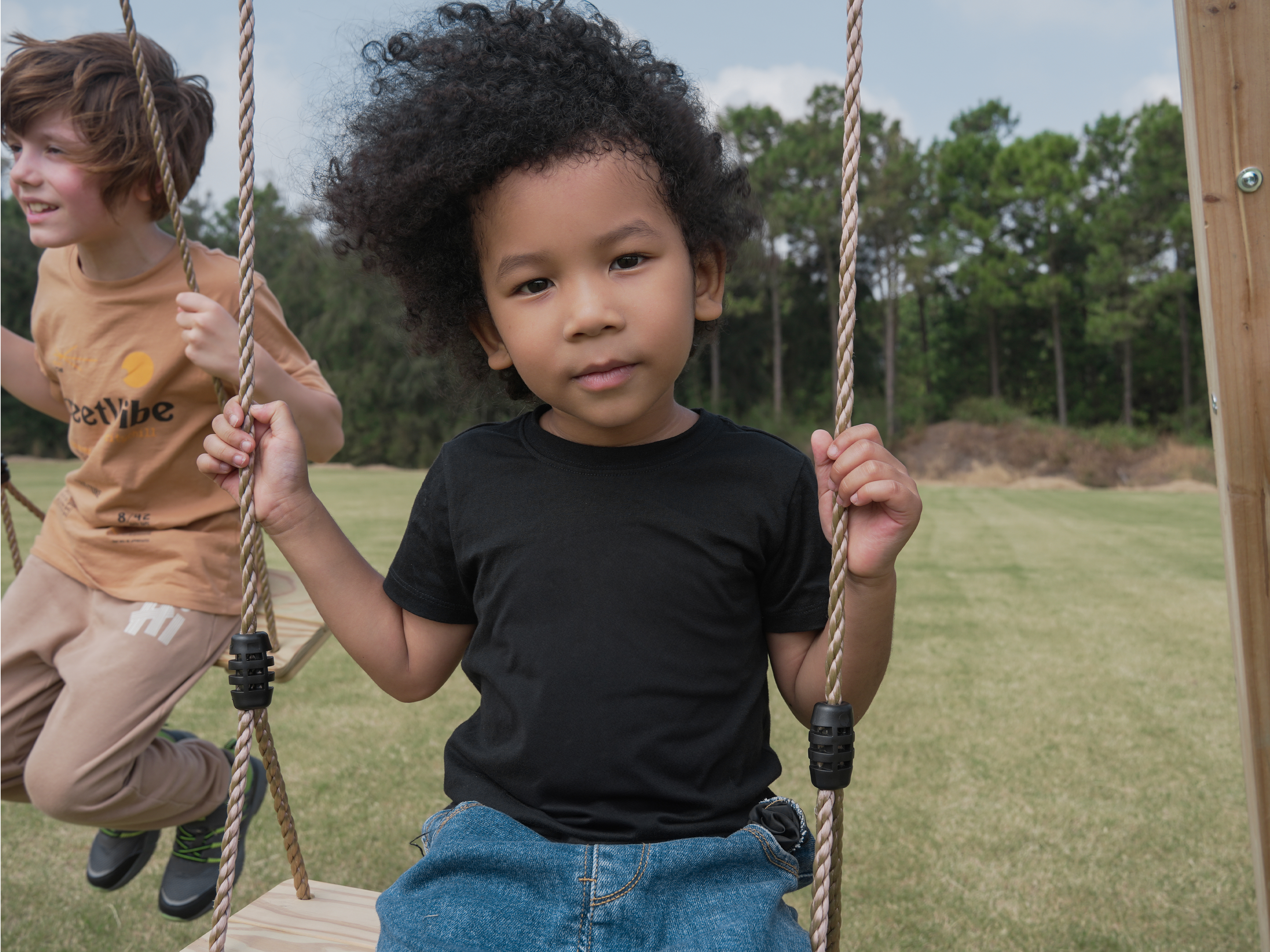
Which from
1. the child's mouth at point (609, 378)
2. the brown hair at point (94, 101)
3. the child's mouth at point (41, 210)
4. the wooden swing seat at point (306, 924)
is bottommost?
the wooden swing seat at point (306, 924)

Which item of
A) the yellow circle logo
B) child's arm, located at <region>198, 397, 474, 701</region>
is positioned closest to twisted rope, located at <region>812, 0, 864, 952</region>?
child's arm, located at <region>198, 397, 474, 701</region>

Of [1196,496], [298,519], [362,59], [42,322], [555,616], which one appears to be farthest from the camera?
[1196,496]

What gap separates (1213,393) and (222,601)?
2.31 meters

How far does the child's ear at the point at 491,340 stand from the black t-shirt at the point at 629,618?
16 centimetres

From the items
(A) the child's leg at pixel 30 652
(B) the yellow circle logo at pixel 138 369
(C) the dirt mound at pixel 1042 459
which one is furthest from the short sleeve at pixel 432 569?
(C) the dirt mound at pixel 1042 459

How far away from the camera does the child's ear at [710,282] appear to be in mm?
1801

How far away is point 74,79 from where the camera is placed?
8.43 feet

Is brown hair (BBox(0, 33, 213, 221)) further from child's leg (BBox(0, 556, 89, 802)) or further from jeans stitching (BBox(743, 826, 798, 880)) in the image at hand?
jeans stitching (BBox(743, 826, 798, 880))

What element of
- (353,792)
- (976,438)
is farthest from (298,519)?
(976,438)

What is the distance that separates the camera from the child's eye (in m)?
1.60

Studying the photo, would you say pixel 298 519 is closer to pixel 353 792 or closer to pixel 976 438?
pixel 353 792

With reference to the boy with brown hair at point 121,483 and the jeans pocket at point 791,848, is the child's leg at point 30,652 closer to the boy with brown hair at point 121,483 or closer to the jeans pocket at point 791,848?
the boy with brown hair at point 121,483

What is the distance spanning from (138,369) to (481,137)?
1455 mm

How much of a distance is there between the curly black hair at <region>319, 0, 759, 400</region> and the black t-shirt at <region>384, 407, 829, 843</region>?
371 mm
